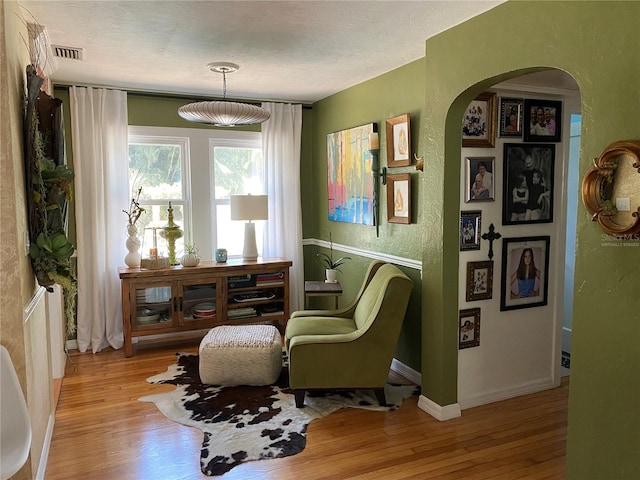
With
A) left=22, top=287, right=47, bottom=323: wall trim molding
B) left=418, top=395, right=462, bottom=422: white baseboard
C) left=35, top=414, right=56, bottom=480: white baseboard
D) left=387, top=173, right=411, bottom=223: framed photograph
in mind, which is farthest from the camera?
left=387, top=173, right=411, bottom=223: framed photograph

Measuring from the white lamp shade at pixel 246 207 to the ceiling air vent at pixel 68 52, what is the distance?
5.65 ft

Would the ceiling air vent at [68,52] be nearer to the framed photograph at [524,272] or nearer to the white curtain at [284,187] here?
the white curtain at [284,187]

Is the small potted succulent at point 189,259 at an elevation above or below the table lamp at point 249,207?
below

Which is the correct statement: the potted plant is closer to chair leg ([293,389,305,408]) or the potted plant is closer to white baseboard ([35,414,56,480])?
chair leg ([293,389,305,408])

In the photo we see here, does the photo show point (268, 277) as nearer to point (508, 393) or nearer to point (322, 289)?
point (322, 289)

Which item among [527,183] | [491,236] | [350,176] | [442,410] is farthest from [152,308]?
[527,183]

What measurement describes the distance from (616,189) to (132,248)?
3763 mm

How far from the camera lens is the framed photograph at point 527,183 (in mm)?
3338

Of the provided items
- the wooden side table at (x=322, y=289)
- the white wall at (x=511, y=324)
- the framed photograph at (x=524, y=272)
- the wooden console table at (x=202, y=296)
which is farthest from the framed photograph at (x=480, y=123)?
the wooden console table at (x=202, y=296)

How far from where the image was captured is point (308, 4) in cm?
251

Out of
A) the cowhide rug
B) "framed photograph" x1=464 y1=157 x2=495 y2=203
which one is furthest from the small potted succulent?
"framed photograph" x1=464 y1=157 x2=495 y2=203

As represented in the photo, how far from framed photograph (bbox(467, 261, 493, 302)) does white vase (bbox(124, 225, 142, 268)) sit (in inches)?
113

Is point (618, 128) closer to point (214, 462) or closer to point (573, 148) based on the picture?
point (214, 462)

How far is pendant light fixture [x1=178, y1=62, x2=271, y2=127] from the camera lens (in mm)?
3387
